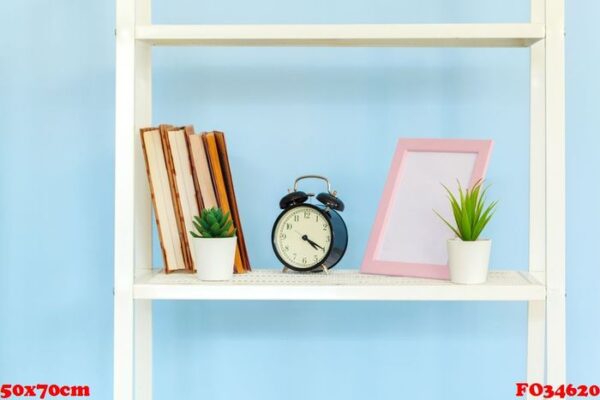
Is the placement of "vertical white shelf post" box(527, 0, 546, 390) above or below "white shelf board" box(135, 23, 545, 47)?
below

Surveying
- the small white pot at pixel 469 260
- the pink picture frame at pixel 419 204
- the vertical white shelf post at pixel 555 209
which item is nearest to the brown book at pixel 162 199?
the pink picture frame at pixel 419 204

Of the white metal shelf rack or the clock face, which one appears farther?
the clock face

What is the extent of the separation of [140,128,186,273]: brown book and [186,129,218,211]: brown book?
0.04 m

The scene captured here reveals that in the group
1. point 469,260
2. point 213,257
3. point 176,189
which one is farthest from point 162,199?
point 469,260

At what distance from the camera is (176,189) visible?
1256 mm

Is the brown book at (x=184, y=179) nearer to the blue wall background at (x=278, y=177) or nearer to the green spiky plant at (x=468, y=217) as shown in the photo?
the blue wall background at (x=278, y=177)

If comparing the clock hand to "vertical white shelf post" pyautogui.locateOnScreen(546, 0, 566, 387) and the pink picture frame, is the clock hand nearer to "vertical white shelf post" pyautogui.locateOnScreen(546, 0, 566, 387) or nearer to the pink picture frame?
the pink picture frame

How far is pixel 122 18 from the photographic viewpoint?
1191 mm

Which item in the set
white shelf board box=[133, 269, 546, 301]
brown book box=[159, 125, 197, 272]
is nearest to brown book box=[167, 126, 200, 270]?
brown book box=[159, 125, 197, 272]

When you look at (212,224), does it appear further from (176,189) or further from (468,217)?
(468,217)

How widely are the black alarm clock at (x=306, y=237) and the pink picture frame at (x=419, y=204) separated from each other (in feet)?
0.20

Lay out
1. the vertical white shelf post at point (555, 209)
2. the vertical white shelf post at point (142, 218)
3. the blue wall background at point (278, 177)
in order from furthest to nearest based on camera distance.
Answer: the blue wall background at point (278, 177) → the vertical white shelf post at point (142, 218) → the vertical white shelf post at point (555, 209)

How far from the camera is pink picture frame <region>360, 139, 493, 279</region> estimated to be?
1253 mm

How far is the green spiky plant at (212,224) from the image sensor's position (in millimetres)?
1206
